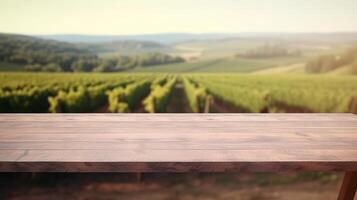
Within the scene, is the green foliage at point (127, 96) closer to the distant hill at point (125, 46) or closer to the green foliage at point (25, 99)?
the distant hill at point (125, 46)

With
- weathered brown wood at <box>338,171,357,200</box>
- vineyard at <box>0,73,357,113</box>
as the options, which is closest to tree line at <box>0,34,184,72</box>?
vineyard at <box>0,73,357,113</box>

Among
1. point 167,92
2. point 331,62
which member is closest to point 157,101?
point 167,92

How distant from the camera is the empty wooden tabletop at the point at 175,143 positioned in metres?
0.92

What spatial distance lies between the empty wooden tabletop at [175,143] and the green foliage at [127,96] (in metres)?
2.74

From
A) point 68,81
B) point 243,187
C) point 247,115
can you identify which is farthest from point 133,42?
point 247,115

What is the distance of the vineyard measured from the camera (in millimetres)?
4402

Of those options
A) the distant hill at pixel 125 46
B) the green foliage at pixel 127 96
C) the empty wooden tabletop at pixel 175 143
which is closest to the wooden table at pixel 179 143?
the empty wooden tabletop at pixel 175 143

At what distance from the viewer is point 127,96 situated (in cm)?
493

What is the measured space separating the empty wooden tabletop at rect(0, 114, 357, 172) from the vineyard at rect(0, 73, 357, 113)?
9.06 feet

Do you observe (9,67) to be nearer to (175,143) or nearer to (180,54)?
(180,54)

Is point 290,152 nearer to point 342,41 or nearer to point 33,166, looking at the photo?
point 33,166

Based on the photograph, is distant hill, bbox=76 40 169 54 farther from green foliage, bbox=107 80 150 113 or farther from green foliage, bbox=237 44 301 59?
green foliage, bbox=237 44 301 59

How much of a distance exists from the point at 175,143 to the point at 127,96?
3915 mm

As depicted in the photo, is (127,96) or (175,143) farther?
(127,96)
